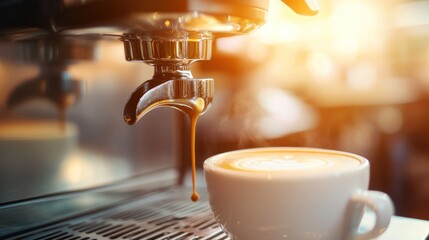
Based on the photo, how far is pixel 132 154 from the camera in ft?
2.28

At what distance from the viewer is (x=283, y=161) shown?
0.51m

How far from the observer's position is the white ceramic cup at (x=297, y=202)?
414mm

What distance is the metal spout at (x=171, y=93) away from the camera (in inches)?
16.8

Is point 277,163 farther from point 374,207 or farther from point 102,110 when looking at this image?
point 102,110

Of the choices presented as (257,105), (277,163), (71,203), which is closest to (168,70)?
(277,163)

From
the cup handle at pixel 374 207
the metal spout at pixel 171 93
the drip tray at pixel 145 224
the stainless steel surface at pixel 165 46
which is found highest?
the stainless steel surface at pixel 165 46

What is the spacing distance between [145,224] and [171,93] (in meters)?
0.18

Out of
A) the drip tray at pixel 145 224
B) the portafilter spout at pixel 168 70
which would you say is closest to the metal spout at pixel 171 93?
the portafilter spout at pixel 168 70

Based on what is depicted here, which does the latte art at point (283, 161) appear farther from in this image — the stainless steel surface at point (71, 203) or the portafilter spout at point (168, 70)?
the stainless steel surface at point (71, 203)

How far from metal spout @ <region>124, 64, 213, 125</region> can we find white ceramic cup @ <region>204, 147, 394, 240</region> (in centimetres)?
6

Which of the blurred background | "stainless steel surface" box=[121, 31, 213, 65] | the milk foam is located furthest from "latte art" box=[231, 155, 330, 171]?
the blurred background

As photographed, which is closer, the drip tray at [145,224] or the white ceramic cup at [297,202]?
the white ceramic cup at [297,202]

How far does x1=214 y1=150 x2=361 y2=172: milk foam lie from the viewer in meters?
0.45

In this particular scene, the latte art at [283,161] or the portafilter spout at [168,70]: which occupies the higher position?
the portafilter spout at [168,70]
